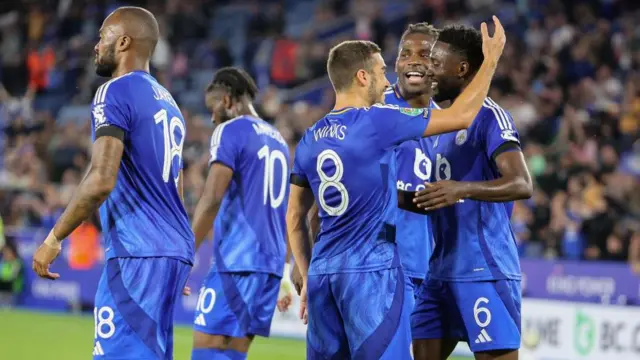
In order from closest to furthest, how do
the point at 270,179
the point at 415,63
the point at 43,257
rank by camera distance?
1. the point at 43,257
2. the point at 415,63
3. the point at 270,179

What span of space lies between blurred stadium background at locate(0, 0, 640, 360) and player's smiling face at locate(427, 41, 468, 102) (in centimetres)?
623

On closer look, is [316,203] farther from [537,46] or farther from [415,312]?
[537,46]

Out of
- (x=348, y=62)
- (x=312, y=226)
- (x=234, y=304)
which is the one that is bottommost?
(x=234, y=304)

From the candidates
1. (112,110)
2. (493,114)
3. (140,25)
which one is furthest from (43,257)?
(493,114)

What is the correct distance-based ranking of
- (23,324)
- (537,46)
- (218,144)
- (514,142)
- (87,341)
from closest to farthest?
1. (514,142)
2. (218,144)
3. (87,341)
4. (23,324)
5. (537,46)

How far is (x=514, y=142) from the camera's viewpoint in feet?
20.4

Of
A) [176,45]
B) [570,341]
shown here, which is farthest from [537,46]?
[176,45]

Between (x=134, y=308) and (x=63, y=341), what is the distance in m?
8.81

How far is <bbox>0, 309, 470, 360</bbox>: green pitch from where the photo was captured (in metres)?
12.7

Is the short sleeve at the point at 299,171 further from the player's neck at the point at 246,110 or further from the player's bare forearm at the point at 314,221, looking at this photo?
the player's neck at the point at 246,110

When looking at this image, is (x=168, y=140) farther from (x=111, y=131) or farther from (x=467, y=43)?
(x=467, y=43)

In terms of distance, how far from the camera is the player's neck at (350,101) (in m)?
6.12

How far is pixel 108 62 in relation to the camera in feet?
20.1

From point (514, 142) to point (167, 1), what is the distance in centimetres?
2019
